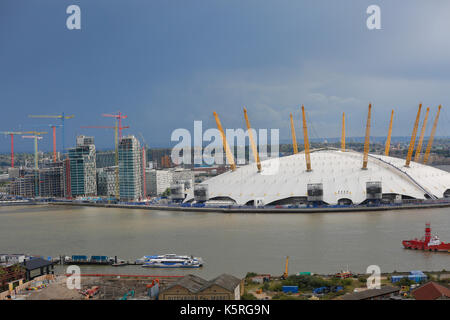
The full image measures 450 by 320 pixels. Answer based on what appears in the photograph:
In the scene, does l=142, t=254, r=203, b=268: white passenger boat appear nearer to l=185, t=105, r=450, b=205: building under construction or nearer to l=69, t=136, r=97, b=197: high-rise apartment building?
l=185, t=105, r=450, b=205: building under construction

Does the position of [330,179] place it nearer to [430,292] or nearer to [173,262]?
[173,262]

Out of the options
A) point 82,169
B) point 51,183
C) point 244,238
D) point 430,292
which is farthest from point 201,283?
point 51,183

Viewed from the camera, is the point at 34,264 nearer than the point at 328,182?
Yes

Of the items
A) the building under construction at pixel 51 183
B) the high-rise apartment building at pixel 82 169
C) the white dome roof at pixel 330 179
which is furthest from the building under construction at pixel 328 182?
the building under construction at pixel 51 183

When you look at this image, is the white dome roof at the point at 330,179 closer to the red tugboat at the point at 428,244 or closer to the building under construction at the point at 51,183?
the red tugboat at the point at 428,244

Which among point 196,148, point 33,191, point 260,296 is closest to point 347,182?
point 260,296
